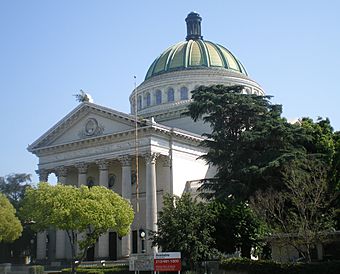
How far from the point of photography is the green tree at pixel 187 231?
35375 millimetres

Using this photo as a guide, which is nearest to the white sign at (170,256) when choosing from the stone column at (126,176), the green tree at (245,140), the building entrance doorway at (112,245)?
the green tree at (245,140)

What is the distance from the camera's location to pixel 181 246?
A: 35000 millimetres

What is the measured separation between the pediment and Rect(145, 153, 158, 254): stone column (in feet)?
12.4

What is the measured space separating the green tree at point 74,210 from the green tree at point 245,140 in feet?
24.7

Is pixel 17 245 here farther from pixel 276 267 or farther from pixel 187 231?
pixel 276 267

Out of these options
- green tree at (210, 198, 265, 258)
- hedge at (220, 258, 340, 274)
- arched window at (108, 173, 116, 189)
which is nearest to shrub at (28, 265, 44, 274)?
arched window at (108, 173, 116, 189)

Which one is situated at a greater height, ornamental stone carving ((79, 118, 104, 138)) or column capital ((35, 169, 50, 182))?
ornamental stone carving ((79, 118, 104, 138))

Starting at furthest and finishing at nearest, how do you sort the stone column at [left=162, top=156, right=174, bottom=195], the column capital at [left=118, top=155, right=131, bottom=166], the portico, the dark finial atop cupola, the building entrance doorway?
the dark finial atop cupola, the building entrance doorway, the stone column at [left=162, top=156, right=174, bottom=195], the column capital at [left=118, top=155, right=131, bottom=166], the portico

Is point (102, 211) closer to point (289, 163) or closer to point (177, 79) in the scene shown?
point (289, 163)

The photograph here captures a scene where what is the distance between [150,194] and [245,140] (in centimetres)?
1478

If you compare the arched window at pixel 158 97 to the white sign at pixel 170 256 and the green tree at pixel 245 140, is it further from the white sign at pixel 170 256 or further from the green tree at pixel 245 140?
the white sign at pixel 170 256

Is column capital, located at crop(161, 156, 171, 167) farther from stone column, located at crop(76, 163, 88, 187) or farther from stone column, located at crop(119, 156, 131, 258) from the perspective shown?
stone column, located at crop(76, 163, 88, 187)

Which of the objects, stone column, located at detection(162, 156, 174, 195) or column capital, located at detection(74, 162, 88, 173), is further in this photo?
column capital, located at detection(74, 162, 88, 173)

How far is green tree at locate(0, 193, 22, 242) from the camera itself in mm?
49828
